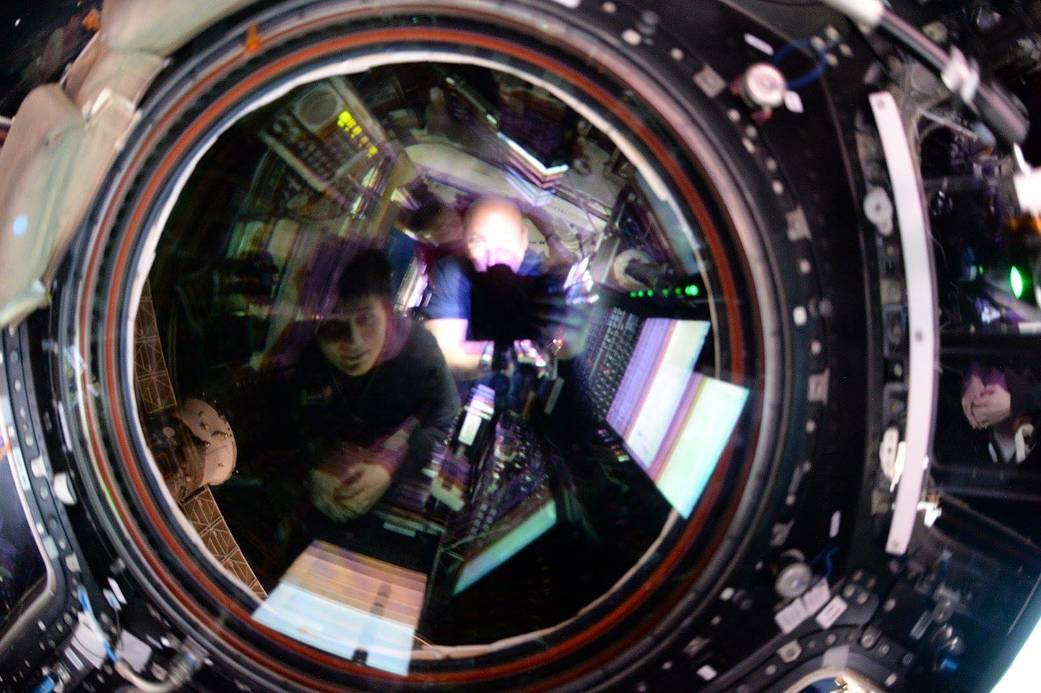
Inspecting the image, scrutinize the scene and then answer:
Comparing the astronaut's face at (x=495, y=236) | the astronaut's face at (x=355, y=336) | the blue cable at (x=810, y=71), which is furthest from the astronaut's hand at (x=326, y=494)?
the blue cable at (x=810, y=71)

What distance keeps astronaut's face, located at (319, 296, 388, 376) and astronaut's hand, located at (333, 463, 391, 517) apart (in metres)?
0.10

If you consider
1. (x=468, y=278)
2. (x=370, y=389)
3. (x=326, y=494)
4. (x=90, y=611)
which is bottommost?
(x=90, y=611)

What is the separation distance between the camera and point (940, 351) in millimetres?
802

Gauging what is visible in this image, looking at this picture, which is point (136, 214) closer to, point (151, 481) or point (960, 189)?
point (151, 481)

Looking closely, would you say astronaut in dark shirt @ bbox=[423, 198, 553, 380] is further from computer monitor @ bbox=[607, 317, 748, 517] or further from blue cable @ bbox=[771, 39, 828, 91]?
blue cable @ bbox=[771, 39, 828, 91]

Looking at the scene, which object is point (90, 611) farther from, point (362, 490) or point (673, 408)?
point (673, 408)

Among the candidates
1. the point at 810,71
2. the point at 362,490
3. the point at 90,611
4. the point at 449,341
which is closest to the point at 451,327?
the point at 449,341

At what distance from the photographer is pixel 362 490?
2.61 ft

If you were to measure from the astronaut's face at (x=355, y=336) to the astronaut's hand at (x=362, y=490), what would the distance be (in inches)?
3.8

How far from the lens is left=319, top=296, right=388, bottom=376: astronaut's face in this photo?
77 cm

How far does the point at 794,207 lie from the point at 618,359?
23 centimetres

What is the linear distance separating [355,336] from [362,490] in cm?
15

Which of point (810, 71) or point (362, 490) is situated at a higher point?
point (810, 71)

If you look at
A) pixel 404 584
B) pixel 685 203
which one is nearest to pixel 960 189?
pixel 685 203
